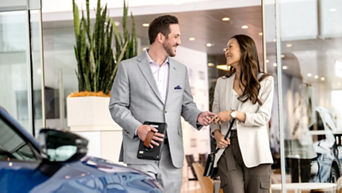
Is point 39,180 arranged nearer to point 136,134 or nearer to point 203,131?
point 136,134

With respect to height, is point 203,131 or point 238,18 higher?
point 238,18

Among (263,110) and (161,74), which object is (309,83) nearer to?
(263,110)

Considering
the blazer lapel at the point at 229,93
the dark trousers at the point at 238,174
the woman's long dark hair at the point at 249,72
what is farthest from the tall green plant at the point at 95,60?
the dark trousers at the point at 238,174

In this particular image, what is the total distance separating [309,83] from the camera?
6.66m

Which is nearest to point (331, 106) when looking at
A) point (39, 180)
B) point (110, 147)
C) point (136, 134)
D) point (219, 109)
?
point (219, 109)

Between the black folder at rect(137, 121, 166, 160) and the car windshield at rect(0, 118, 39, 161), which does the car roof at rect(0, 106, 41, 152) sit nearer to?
the car windshield at rect(0, 118, 39, 161)

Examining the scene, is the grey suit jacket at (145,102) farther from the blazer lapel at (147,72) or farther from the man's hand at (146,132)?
the man's hand at (146,132)

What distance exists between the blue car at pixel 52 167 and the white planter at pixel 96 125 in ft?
14.7

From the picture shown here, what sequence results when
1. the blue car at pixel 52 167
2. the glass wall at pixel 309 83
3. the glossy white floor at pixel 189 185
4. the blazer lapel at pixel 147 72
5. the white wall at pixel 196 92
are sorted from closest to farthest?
1. the blue car at pixel 52 167
2. the blazer lapel at pixel 147 72
3. the glass wall at pixel 309 83
4. the glossy white floor at pixel 189 185
5. the white wall at pixel 196 92

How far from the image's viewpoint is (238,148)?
15.5ft

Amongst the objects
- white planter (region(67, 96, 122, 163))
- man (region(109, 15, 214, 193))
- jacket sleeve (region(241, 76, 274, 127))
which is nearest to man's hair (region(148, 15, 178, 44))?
man (region(109, 15, 214, 193))

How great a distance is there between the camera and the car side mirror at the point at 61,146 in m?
2.16

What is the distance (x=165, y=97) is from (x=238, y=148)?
26.3 inches

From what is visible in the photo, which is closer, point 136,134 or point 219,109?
point 136,134
